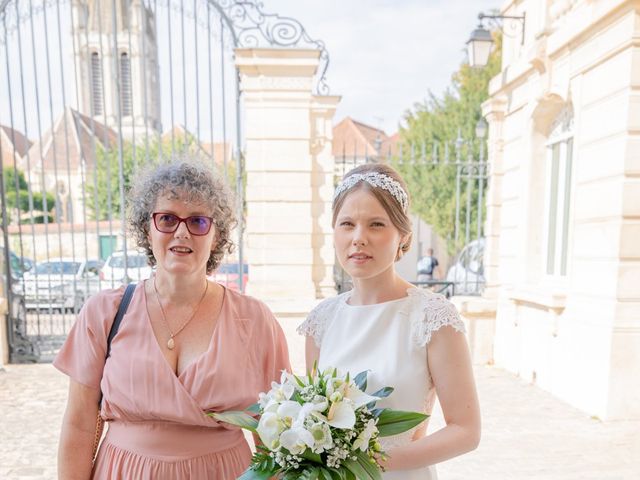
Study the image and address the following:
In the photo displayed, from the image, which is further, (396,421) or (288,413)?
(396,421)

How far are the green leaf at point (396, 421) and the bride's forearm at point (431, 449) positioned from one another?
0.17 m

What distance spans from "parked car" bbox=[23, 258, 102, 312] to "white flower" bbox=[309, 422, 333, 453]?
5220 millimetres

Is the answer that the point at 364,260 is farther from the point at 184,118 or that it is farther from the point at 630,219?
the point at 184,118

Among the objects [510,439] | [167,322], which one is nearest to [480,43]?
[510,439]

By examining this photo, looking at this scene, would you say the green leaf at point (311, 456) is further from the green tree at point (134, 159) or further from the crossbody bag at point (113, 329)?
the green tree at point (134, 159)

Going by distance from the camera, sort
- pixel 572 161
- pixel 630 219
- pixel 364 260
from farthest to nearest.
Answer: pixel 572 161
pixel 630 219
pixel 364 260

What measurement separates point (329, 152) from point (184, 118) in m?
2.00

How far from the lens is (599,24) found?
4648 mm

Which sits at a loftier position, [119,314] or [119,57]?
[119,57]

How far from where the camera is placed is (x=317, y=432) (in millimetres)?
1141

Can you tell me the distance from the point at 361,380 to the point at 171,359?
654 mm

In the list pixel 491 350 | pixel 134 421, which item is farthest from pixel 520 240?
pixel 134 421

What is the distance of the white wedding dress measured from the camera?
147cm

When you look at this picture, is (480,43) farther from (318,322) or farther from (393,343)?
(393,343)
